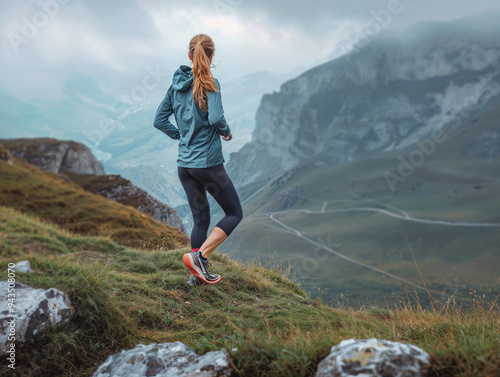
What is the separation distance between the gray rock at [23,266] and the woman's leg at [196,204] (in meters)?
2.20

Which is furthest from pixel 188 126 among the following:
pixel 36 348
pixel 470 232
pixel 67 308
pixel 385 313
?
pixel 470 232

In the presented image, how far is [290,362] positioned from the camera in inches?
113

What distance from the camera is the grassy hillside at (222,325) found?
116 inches

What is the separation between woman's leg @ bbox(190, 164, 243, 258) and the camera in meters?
5.27

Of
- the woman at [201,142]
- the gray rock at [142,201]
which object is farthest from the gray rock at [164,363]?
the gray rock at [142,201]

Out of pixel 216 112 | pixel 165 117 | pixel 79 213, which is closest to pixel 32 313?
pixel 216 112

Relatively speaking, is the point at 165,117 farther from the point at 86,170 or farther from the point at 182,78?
the point at 86,170

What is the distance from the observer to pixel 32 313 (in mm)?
3586

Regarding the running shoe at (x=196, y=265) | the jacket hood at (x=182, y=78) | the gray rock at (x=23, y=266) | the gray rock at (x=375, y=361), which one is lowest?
the gray rock at (x=375, y=361)

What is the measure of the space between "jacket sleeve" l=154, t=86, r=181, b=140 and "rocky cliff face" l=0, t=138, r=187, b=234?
21.7m

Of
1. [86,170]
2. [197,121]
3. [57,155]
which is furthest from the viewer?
[86,170]

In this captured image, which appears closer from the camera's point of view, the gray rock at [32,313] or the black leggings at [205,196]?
the gray rock at [32,313]

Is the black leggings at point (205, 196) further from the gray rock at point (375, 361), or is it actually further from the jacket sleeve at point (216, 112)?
the gray rock at point (375, 361)

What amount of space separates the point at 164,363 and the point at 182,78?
12.8ft
